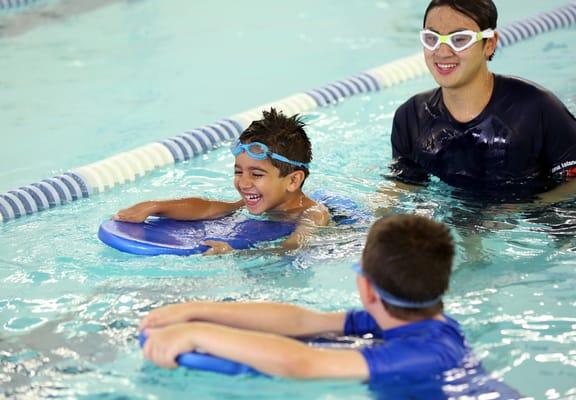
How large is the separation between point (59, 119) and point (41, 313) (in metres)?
3.33

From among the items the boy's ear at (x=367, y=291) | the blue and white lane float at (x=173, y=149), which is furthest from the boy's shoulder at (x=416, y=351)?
the blue and white lane float at (x=173, y=149)

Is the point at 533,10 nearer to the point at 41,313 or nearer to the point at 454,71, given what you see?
the point at 454,71

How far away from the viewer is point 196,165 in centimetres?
610

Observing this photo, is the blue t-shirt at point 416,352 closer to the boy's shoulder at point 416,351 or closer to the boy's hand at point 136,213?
the boy's shoulder at point 416,351

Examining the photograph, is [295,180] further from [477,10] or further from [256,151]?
[477,10]

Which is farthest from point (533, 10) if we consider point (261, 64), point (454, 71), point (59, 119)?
point (454, 71)

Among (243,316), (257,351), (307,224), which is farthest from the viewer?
(307,224)

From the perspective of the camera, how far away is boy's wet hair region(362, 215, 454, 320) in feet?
9.23

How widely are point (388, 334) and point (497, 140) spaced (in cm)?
195

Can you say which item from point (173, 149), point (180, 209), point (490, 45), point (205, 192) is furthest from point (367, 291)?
point (173, 149)

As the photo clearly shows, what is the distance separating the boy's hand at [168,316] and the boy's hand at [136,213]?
1.45 m

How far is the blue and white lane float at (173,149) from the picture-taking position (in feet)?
17.8

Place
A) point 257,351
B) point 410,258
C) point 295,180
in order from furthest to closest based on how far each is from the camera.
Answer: point 295,180
point 257,351
point 410,258

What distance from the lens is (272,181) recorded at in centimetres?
450
